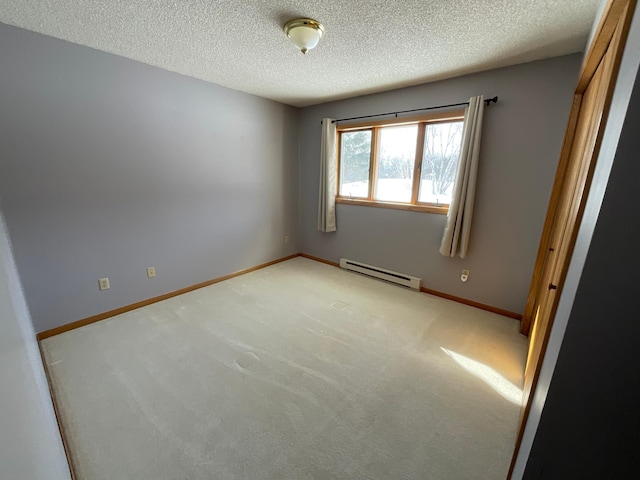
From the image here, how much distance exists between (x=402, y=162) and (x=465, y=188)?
0.85m

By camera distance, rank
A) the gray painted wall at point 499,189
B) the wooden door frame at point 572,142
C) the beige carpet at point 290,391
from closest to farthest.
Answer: the wooden door frame at point 572,142 < the beige carpet at point 290,391 < the gray painted wall at point 499,189

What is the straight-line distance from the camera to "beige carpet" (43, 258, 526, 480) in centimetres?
127

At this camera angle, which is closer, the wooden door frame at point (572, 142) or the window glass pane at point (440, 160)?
the wooden door frame at point (572, 142)

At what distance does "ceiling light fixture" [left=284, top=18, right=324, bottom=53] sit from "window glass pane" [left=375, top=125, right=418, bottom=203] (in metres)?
1.67

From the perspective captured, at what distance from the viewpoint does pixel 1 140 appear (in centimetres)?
184

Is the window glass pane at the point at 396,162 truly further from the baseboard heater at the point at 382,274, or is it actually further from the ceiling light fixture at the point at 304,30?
the ceiling light fixture at the point at 304,30

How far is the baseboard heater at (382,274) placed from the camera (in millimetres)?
3186

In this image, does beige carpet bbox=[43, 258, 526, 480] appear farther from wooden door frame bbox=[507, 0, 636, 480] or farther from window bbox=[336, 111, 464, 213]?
window bbox=[336, 111, 464, 213]

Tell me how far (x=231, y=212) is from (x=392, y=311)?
227 centimetres

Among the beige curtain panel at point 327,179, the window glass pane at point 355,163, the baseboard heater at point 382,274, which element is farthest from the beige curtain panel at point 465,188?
the beige curtain panel at point 327,179

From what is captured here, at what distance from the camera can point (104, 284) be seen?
2426 mm

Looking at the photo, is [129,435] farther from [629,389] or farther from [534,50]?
[534,50]

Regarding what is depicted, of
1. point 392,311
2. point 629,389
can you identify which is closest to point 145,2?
point 629,389

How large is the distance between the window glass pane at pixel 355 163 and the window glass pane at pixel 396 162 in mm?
193
